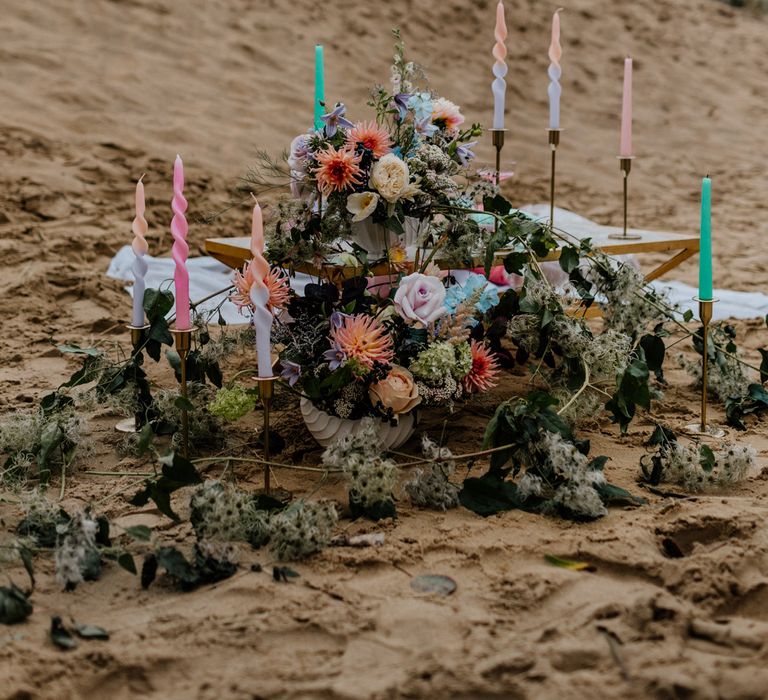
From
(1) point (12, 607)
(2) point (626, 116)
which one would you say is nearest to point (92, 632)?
(1) point (12, 607)

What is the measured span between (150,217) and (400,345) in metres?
3.14

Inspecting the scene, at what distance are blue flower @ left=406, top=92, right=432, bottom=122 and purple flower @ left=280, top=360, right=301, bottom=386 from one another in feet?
2.88

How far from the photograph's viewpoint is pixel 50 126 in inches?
246

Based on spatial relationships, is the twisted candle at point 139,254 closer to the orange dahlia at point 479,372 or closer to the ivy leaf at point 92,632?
the orange dahlia at point 479,372

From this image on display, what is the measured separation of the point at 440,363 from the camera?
110 inches

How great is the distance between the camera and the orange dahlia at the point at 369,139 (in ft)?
9.59

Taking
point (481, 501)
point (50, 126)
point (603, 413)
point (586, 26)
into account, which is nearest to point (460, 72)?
point (586, 26)

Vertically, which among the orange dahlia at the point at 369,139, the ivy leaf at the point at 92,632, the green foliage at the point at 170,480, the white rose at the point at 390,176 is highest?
the orange dahlia at the point at 369,139

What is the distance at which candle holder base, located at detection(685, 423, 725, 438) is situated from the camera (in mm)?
3170

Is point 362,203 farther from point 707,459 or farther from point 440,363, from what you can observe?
point 707,459

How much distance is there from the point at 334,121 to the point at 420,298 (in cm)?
58

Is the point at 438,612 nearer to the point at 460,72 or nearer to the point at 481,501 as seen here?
the point at 481,501

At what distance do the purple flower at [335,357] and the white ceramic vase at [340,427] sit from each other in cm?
22

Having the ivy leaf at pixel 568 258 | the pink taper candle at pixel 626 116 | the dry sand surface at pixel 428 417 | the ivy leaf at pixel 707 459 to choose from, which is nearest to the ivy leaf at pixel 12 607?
the dry sand surface at pixel 428 417
